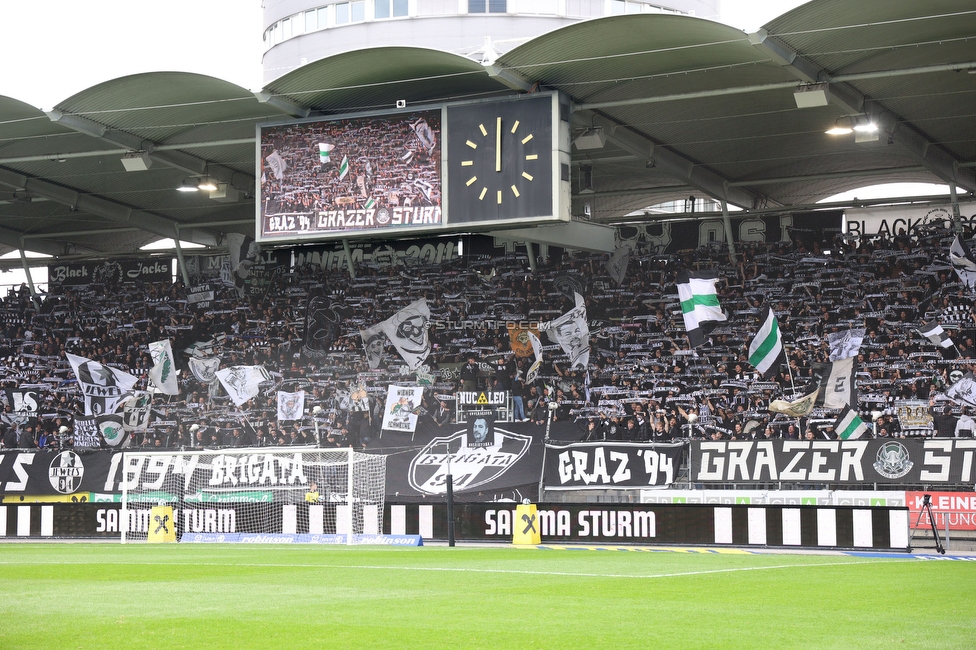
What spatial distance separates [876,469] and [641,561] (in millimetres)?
10165

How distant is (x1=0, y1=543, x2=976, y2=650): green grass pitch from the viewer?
334 inches

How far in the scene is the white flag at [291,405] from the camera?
37.2 m

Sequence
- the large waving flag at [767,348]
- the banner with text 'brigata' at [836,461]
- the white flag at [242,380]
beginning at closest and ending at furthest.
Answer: the banner with text 'brigata' at [836,461]
the large waving flag at [767,348]
the white flag at [242,380]

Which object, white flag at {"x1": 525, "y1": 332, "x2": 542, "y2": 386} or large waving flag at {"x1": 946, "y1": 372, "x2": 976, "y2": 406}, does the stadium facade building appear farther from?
large waving flag at {"x1": 946, "y1": 372, "x2": 976, "y2": 406}

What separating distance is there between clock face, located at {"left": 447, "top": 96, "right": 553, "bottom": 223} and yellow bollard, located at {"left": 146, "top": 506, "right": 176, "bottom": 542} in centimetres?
955

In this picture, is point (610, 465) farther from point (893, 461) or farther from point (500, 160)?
point (500, 160)

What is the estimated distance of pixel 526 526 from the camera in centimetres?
2531

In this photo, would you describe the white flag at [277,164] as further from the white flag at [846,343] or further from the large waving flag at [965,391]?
the large waving flag at [965,391]

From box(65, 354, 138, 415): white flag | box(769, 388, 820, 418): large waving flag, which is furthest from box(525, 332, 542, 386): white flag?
box(65, 354, 138, 415): white flag

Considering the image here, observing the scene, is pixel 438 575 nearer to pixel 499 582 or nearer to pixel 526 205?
pixel 499 582

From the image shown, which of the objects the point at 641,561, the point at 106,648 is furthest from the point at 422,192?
the point at 106,648

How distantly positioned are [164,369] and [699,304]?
1758cm

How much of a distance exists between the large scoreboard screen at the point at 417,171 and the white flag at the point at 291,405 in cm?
1037

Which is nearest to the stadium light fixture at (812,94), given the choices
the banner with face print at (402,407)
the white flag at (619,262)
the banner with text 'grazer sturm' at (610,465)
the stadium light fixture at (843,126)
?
the stadium light fixture at (843,126)
